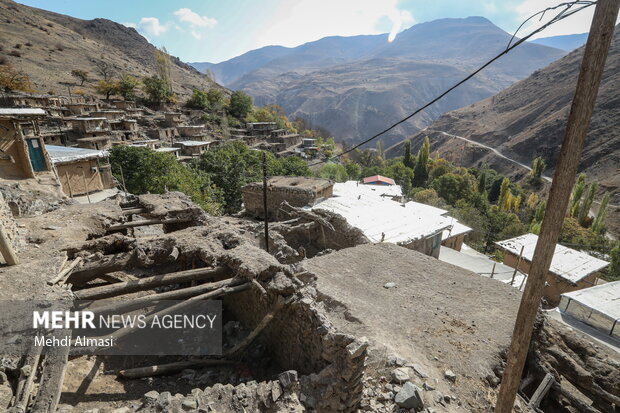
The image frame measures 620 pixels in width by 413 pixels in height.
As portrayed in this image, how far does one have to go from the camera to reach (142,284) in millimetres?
5953

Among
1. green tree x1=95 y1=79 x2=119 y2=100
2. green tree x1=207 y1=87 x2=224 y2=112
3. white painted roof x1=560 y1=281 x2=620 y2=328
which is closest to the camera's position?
white painted roof x1=560 y1=281 x2=620 y2=328

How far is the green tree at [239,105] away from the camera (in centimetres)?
6900

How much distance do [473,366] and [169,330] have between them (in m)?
6.98

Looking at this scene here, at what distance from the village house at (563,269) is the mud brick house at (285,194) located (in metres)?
12.3

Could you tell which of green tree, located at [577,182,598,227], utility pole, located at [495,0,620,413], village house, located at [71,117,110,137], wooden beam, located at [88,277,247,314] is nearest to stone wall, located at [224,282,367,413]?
wooden beam, located at [88,277,247,314]

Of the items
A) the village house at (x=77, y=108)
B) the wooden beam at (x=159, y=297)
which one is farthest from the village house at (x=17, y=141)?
the village house at (x=77, y=108)

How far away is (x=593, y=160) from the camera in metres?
55.2

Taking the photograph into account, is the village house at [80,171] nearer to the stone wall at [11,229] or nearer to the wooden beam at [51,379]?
the stone wall at [11,229]

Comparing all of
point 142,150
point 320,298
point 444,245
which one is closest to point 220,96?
point 142,150

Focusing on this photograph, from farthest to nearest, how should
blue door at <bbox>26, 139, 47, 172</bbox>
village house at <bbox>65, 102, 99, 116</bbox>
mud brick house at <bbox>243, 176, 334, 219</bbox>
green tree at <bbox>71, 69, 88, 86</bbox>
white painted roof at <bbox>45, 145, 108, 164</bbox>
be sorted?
green tree at <bbox>71, 69, 88, 86</bbox>
village house at <bbox>65, 102, 99, 116</bbox>
mud brick house at <bbox>243, 176, 334, 219</bbox>
white painted roof at <bbox>45, 145, 108, 164</bbox>
blue door at <bbox>26, 139, 47, 172</bbox>

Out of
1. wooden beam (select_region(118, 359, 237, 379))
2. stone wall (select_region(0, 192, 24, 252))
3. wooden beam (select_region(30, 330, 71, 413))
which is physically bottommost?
wooden beam (select_region(118, 359, 237, 379))

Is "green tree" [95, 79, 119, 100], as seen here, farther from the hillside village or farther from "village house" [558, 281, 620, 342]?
"village house" [558, 281, 620, 342]

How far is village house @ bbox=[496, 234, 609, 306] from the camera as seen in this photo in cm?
1720

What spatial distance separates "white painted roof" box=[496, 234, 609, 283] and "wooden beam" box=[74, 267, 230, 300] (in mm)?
18577
